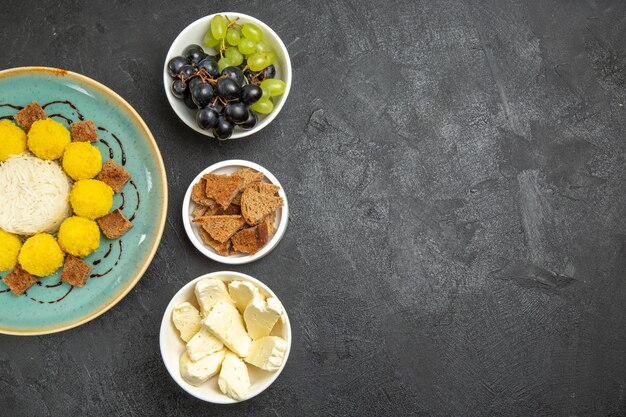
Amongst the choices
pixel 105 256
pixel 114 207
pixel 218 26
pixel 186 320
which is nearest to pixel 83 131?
pixel 114 207

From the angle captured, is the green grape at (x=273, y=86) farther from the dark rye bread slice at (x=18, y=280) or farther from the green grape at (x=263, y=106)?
the dark rye bread slice at (x=18, y=280)

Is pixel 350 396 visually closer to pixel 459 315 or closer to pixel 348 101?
pixel 459 315

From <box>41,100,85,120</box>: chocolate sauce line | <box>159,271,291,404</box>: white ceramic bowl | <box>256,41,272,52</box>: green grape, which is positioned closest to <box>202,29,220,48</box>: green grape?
<box>256,41,272,52</box>: green grape

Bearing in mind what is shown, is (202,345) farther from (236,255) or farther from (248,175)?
(248,175)

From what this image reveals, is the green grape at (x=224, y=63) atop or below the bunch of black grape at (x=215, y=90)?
atop

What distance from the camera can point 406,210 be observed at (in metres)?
1.49

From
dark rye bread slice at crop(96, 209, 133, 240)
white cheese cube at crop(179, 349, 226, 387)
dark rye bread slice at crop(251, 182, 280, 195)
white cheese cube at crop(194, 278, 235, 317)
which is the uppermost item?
dark rye bread slice at crop(251, 182, 280, 195)

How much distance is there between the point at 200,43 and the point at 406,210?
2.22 feet

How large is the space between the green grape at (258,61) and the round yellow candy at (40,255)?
62 cm

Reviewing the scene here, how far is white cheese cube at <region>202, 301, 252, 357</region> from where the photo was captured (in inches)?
50.0

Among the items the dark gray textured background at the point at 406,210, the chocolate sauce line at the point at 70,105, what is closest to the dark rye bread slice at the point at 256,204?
Result: the dark gray textured background at the point at 406,210

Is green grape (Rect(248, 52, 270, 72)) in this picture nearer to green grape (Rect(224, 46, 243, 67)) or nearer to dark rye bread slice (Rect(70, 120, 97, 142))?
green grape (Rect(224, 46, 243, 67))

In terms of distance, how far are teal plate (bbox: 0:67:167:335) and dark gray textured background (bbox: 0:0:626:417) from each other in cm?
11

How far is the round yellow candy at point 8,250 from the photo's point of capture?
1.29m
